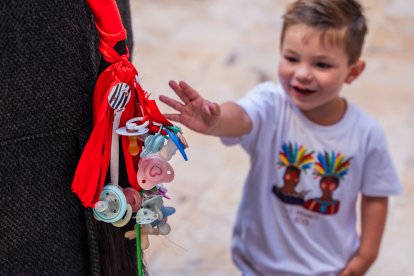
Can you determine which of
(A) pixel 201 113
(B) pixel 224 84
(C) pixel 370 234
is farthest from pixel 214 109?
(B) pixel 224 84

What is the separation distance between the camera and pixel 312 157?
1347 millimetres

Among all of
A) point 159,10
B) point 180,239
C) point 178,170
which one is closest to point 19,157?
point 180,239

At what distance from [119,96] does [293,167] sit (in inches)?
25.5

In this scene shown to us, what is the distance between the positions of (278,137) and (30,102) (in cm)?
70

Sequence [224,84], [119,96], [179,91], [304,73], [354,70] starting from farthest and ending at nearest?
[224,84] < [354,70] < [304,73] < [179,91] < [119,96]

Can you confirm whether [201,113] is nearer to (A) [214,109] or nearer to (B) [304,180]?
(A) [214,109]

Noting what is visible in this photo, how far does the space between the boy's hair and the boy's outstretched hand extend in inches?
11.3

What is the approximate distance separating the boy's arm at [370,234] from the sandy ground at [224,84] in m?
0.42

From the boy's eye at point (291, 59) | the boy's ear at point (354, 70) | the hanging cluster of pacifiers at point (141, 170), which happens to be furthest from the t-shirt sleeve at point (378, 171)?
the hanging cluster of pacifiers at point (141, 170)

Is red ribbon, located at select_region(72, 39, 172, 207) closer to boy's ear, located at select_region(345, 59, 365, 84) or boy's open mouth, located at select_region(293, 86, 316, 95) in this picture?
boy's open mouth, located at select_region(293, 86, 316, 95)

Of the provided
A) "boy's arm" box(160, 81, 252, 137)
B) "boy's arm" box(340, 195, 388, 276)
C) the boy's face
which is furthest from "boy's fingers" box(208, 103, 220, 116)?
"boy's arm" box(340, 195, 388, 276)

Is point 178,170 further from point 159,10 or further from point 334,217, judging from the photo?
point 159,10

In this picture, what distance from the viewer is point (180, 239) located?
1969 mm

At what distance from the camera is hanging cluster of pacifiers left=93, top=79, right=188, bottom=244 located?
78cm
